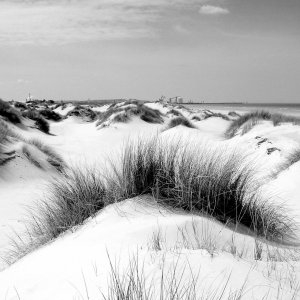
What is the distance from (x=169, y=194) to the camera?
3.13 m

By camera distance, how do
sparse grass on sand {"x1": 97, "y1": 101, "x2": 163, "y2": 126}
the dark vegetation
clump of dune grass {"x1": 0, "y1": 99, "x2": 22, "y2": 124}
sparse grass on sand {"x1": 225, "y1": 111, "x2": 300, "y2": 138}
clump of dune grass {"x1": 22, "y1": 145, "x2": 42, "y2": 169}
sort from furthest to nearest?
the dark vegetation < sparse grass on sand {"x1": 97, "y1": 101, "x2": 163, "y2": 126} < clump of dune grass {"x1": 0, "y1": 99, "x2": 22, "y2": 124} < sparse grass on sand {"x1": 225, "y1": 111, "x2": 300, "y2": 138} < clump of dune grass {"x1": 22, "y1": 145, "x2": 42, "y2": 169}

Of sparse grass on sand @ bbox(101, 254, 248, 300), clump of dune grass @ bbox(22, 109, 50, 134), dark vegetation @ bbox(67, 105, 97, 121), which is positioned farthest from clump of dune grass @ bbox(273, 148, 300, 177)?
dark vegetation @ bbox(67, 105, 97, 121)

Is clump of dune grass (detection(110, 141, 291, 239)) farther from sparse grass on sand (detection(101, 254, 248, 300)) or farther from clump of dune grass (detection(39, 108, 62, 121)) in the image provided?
clump of dune grass (detection(39, 108, 62, 121))

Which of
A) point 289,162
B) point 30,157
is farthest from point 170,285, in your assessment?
point 30,157

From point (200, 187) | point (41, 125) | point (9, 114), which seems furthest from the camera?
point (41, 125)

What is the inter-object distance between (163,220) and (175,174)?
34.0 inches

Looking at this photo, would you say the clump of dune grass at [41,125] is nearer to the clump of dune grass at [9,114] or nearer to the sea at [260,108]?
the clump of dune grass at [9,114]

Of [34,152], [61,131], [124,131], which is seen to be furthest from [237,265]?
[61,131]

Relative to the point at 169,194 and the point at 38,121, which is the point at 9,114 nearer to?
the point at 38,121

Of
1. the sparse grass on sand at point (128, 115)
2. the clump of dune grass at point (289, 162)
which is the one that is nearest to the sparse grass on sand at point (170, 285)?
the clump of dune grass at point (289, 162)

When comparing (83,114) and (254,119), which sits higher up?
(254,119)

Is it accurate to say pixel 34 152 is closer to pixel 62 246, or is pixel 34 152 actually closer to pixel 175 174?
pixel 175 174

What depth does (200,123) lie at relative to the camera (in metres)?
17.8

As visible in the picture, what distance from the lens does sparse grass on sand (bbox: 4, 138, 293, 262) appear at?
3.08 metres
